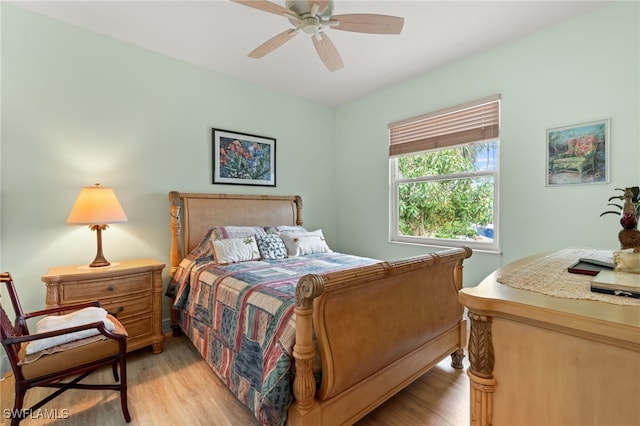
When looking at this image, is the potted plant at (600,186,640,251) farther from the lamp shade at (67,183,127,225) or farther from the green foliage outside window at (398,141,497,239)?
the lamp shade at (67,183,127,225)

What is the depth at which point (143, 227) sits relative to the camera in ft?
9.25

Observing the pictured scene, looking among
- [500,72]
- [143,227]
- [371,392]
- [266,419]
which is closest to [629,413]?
[371,392]

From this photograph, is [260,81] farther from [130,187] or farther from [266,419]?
[266,419]

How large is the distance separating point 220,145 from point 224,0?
147 cm

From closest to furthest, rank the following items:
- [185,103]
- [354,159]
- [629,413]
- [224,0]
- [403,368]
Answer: [629,413] → [403,368] → [224,0] → [185,103] → [354,159]

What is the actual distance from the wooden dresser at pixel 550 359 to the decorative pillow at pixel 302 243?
7.61 feet

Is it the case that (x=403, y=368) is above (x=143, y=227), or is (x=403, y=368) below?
below

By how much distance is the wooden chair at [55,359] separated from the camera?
1.43 metres

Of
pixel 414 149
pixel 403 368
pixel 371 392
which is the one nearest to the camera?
pixel 371 392

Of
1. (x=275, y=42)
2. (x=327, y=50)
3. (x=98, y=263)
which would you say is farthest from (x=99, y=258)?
(x=327, y=50)

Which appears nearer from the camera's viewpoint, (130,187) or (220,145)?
(130,187)

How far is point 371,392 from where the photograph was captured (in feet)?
5.26

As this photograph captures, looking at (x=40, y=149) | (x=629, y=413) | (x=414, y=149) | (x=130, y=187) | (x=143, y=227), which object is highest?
(x=414, y=149)

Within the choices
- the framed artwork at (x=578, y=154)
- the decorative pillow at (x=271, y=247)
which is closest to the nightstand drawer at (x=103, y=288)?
the decorative pillow at (x=271, y=247)
